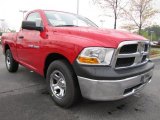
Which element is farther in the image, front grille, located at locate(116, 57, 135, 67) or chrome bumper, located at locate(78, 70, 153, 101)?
front grille, located at locate(116, 57, 135, 67)

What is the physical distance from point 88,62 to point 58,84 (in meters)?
0.88

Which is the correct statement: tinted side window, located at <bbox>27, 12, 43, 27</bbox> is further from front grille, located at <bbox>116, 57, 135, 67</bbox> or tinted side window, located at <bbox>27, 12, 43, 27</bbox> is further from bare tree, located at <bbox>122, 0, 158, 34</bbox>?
bare tree, located at <bbox>122, 0, 158, 34</bbox>

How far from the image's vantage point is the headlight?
2.91 metres

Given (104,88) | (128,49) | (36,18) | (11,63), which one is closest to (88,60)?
(104,88)

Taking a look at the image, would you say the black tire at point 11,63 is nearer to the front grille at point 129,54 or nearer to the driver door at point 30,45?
the driver door at point 30,45

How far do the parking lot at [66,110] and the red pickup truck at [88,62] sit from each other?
0.80 feet

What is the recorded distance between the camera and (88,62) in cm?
291

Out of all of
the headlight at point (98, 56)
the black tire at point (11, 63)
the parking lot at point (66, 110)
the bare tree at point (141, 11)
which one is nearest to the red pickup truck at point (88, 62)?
the headlight at point (98, 56)

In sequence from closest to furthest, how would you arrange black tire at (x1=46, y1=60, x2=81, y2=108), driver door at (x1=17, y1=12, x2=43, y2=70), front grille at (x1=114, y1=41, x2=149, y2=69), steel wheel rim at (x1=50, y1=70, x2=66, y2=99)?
front grille at (x1=114, y1=41, x2=149, y2=69), black tire at (x1=46, y1=60, x2=81, y2=108), steel wheel rim at (x1=50, y1=70, x2=66, y2=99), driver door at (x1=17, y1=12, x2=43, y2=70)

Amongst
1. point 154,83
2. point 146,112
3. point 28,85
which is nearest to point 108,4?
point 154,83

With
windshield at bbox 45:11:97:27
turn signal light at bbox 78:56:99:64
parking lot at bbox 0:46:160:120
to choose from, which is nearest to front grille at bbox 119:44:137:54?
turn signal light at bbox 78:56:99:64

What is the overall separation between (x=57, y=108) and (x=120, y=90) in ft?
3.82

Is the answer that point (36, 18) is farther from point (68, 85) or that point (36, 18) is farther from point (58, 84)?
point (68, 85)

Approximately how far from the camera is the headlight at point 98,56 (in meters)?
2.91
